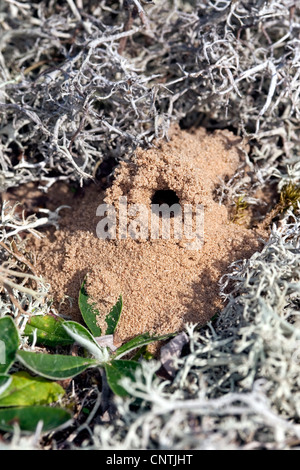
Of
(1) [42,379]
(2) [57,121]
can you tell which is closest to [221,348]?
(1) [42,379]

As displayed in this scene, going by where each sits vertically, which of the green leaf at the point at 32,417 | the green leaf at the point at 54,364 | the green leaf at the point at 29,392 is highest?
the green leaf at the point at 54,364

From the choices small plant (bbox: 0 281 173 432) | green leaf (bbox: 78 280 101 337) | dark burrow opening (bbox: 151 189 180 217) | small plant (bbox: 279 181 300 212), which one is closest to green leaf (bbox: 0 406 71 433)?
small plant (bbox: 0 281 173 432)

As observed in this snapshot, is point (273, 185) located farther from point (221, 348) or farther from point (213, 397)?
point (213, 397)

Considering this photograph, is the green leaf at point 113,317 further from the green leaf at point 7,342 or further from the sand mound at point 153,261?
the green leaf at point 7,342

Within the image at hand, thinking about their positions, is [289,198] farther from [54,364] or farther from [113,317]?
[54,364]

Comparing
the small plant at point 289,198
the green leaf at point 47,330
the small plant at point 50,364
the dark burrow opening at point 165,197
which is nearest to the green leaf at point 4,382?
the small plant at point 50,364

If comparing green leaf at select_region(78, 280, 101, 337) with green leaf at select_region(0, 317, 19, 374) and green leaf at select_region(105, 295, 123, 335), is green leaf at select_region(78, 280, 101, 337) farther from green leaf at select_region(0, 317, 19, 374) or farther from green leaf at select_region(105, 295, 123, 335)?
green leaf at select_region(0, 317, 19, 374)
